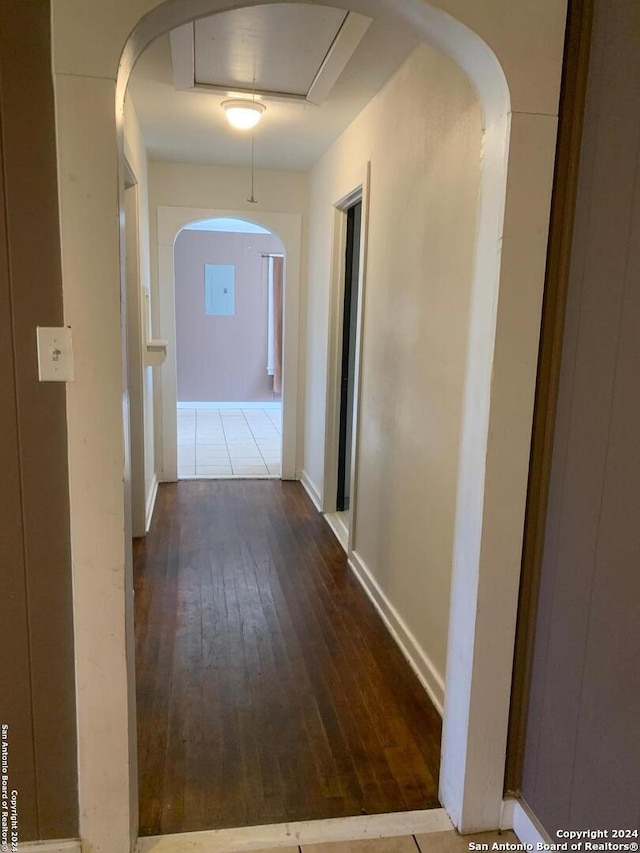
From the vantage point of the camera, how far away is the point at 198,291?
8758 mm

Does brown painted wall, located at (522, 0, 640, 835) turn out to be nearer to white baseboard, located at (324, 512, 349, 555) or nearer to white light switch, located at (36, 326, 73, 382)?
white light switch, located at (36, 326, 73, 382)

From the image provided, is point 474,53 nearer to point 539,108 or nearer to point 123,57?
point 539,108

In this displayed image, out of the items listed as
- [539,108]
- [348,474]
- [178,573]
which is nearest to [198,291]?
[348,474]

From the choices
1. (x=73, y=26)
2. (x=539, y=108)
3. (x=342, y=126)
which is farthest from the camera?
(x=342, y=126)

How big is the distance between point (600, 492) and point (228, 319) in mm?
8025

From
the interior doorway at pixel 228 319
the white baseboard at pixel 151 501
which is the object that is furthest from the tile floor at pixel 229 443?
the white baseboard at pixel 151 501

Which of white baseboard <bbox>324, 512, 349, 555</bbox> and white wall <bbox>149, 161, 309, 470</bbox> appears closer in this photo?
white baseboard <bbox>324, 512, 349, 555</bbox>

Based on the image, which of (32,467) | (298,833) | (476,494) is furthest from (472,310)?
(298,833)

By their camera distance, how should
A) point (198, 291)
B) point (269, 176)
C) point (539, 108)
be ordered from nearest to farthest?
1. point (539, 108)
2. point (269, 176)
3. point (198, 291)

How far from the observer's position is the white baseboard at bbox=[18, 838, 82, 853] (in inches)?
58.7

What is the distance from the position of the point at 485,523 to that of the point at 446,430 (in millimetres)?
668

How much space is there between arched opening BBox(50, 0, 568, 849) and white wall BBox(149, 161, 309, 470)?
3.51 m

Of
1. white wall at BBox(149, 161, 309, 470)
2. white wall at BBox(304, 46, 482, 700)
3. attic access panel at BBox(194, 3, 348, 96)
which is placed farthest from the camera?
white wall at BBox(149, 161, 309, 470)

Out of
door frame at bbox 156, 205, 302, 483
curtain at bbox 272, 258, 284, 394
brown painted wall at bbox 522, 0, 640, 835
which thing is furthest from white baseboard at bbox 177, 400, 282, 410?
brown painted wall at bbox 522, 0, 640, 835
